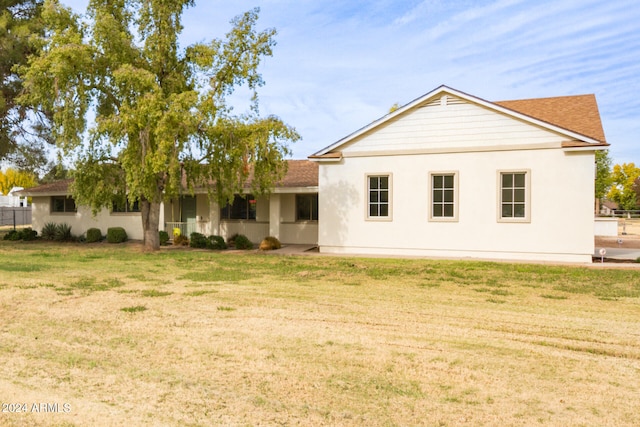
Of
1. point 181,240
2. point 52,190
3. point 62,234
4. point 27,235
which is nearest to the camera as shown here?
point 181,240

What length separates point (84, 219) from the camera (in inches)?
994

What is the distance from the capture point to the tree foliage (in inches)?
2586

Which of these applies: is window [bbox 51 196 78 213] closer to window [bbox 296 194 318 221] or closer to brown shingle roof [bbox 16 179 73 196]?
brown shingle roof [bbox 16 179 73 196]

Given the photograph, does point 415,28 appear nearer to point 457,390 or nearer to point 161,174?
point 161,174

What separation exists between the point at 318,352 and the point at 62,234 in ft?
75.1

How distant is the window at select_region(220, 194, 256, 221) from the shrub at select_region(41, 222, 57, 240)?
9.41 m

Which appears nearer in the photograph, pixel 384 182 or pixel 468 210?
pixel 468 210

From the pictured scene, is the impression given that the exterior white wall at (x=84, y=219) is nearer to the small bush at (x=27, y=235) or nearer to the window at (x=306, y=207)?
the small bush at (x=27, y=235)

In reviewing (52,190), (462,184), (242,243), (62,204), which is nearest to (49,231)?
(62,204)

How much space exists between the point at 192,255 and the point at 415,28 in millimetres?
10674

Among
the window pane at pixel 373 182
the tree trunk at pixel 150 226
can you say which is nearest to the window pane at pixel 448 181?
the window pane at pixel 373 182

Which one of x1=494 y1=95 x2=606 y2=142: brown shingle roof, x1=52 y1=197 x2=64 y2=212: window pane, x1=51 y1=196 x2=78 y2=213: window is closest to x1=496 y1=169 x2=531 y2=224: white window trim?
x1=494 y1=95 x2=606 y2=142: brown shingle roof

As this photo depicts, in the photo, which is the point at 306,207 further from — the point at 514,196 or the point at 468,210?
the point at 514,196

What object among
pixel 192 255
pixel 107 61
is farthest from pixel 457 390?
pixel 107 61
